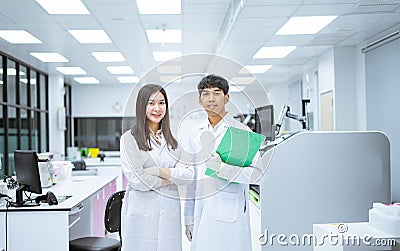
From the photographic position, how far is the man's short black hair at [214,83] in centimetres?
244

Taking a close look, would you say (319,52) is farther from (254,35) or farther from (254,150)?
(254,150)

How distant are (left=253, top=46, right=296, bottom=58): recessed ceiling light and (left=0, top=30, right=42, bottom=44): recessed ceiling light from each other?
3.03 metres

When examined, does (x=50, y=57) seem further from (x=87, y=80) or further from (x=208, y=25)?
(x=87, y=80)

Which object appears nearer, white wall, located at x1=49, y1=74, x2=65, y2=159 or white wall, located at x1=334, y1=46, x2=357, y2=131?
white wall, located at x1=334, y1=46, x2=357, y2=131

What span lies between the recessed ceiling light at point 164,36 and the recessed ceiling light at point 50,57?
1736mm

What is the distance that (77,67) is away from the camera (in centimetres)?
827

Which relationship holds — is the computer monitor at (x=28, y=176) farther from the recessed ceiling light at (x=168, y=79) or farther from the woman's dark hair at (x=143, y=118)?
the recessed ceiling light at (x=168, y=79)

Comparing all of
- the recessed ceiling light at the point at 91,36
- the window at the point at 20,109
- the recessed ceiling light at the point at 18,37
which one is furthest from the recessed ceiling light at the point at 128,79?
the recessed ceiling light at the point at 18,37

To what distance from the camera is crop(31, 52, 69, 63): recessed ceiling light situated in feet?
22.4

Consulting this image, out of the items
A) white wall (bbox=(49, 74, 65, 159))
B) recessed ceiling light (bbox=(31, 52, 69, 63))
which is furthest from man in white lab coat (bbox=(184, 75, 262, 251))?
white wall (bbox=(49, 74, 65, 159))

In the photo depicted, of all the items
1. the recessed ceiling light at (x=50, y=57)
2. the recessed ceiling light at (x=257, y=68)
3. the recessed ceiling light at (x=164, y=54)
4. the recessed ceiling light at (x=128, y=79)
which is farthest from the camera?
the recessed ceiling light at (x=128, y=79)

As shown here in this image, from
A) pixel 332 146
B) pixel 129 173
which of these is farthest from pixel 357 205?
pixel 129 173

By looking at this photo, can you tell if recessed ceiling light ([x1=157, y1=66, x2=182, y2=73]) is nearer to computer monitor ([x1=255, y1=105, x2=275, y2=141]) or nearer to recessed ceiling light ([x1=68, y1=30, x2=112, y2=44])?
computer monitor ([x1=255, y1=105, x2=275, y2=141])

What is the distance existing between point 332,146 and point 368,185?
1.31ft
